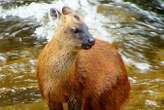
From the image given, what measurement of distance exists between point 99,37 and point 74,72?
495 centimetres

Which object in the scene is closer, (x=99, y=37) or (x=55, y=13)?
(x=55, y=13)

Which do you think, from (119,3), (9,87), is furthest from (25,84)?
(119,3)

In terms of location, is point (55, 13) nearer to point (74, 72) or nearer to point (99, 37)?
point (74, 72)

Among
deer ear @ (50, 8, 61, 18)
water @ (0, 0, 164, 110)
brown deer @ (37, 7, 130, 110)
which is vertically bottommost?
water @ (0, 0, 164, 110)

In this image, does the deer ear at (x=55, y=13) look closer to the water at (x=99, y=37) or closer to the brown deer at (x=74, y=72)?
the brown deer at (x=74, y=72)

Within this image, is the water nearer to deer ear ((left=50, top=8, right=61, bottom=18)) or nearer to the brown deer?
the brown deer

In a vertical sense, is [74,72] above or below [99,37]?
above

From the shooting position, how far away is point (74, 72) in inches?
211

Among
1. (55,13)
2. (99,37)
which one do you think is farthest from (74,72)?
(99,37)

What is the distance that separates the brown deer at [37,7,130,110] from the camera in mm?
5273

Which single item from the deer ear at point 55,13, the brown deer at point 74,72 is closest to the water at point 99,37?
the brown deer at point 74,72

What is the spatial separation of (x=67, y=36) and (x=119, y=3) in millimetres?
7633

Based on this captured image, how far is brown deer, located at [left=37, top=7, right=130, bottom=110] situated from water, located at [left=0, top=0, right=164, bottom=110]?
1.13 m

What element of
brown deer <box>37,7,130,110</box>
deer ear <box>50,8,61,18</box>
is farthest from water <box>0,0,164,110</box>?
deer ear <box>50,8,61,18</box>
